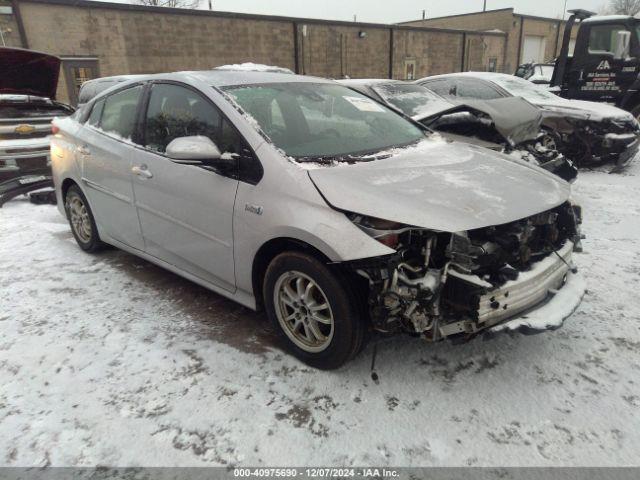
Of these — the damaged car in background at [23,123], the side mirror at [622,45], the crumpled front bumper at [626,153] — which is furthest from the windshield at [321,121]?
the side mirror at [622,45]

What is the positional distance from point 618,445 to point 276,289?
1.86 m

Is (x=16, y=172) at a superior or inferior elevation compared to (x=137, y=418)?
superior

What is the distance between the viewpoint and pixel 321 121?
3.16 metres

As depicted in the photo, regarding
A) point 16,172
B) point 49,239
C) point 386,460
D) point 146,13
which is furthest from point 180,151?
point 146,13

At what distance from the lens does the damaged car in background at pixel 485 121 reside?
5.57 m

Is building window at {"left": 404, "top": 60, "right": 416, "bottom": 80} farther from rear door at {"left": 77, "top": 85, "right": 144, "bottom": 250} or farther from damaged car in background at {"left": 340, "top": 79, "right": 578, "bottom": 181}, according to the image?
rear door at {"left": 77, "top": 85, "right": 144, "bottom": 250}

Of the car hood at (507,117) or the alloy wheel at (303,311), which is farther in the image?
the car hood at (507,117)

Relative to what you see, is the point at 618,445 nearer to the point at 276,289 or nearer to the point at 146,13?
the point at 276,289

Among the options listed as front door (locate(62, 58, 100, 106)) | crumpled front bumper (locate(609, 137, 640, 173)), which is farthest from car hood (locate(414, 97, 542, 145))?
front door (locate(62, 58, 100, 106))

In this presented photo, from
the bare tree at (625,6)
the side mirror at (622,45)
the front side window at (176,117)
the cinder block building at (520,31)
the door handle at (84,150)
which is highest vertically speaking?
the bare tree at (625,6)

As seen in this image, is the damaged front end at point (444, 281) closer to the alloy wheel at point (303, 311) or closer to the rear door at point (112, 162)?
the alloy wheel at point (303, 311)

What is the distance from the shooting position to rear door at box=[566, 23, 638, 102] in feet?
28.8

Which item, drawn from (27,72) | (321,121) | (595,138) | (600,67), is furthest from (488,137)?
(27,72)

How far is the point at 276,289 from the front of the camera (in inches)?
106
